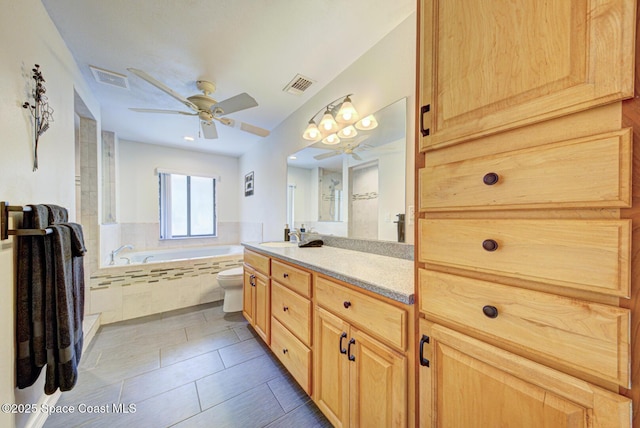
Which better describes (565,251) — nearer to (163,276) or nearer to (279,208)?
(279,208)

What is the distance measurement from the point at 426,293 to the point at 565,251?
0.38 meters

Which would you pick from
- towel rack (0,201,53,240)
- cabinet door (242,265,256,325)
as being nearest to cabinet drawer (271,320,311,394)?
cabinet door (242,265,256,325)

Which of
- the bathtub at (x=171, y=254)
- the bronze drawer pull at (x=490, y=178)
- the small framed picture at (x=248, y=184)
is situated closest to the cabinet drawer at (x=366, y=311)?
the bronze drawer pull at (x=490, y=178)

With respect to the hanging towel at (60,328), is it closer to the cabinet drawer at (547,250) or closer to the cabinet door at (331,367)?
the cabinet door at (331,367)

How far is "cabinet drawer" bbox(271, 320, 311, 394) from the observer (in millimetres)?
1351

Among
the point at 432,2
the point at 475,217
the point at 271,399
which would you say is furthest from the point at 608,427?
the point at 271,399

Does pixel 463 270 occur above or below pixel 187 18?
below

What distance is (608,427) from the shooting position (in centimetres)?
49

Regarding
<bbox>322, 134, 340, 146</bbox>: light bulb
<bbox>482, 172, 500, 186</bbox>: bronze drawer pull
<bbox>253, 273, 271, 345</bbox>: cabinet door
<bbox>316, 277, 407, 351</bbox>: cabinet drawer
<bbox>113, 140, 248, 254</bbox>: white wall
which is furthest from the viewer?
<bbox>113, 140, 248, 254</bbox>: white wall

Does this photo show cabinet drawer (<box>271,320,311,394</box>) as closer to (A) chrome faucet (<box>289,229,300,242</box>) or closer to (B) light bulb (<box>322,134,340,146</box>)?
(A) chrome faucet (<box>289,229,300,242</box>)

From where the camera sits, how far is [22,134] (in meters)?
1.15

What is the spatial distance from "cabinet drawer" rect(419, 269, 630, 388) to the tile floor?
1.15 meters

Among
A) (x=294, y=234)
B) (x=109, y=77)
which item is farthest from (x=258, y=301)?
(x=109, y=77)

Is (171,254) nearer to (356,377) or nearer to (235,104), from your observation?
(235,104)
